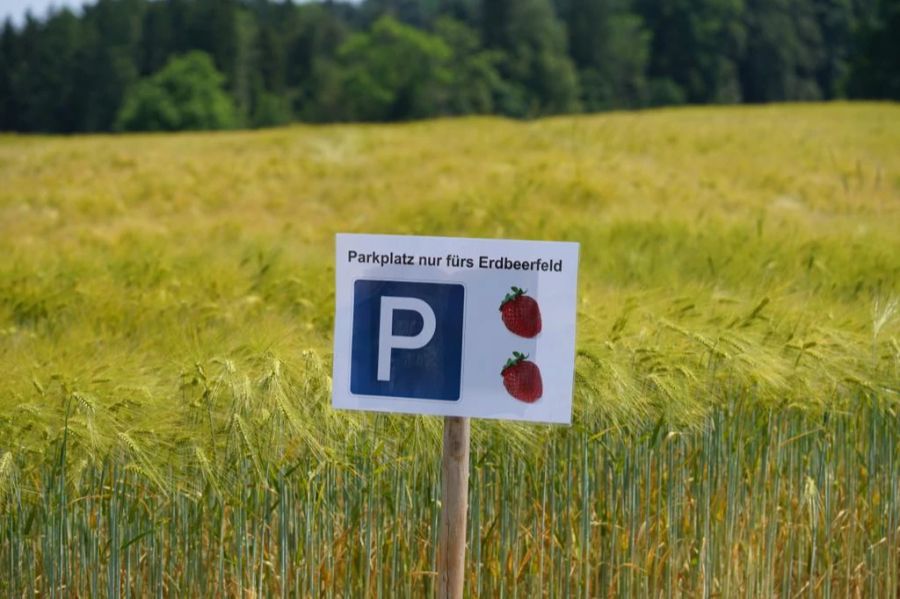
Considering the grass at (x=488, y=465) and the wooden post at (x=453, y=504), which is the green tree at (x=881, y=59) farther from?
the wooden post at (x=453, y=504)

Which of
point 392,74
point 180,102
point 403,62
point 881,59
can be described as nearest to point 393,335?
point 881,59

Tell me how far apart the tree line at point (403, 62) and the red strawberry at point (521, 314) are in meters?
47.2

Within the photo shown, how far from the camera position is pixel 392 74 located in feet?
179

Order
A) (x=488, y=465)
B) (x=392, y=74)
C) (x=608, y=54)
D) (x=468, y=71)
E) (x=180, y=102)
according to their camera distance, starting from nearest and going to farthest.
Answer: (x=488, y=465) → (x=180, y=102) → (x=468, y=71) → (x=392, y=74) → (x=608, y=54)

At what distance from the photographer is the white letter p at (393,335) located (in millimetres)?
2643

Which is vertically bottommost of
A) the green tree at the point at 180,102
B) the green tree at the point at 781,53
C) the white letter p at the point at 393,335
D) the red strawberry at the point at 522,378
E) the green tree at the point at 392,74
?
the red strawberry at the point at 522,378

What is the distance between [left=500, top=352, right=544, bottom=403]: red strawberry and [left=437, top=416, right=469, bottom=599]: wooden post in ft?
0.52

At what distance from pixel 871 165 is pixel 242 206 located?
922 centimetres

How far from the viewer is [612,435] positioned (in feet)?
10.5

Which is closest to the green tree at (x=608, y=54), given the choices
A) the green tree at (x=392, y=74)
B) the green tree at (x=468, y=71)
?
the green tree at (x=468, y=71)

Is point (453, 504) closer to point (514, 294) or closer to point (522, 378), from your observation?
point (522, 378)

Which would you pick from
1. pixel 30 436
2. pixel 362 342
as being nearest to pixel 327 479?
pixel 362 342

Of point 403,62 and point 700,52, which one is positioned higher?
point 700,52

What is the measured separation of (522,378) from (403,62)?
2117 inches
